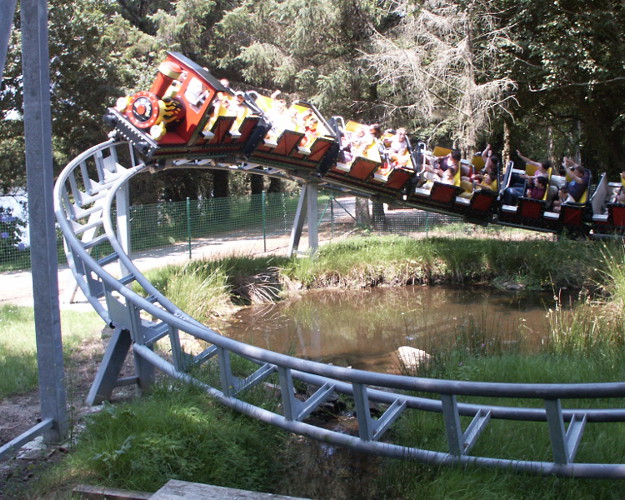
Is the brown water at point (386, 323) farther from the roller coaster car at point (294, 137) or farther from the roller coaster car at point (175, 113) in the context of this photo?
the roller coaster car at point (175, 113)

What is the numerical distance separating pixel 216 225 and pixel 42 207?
1278 cm

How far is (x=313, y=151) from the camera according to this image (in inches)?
457

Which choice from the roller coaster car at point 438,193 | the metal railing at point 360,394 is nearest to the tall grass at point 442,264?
the roller coaster car at point 438,193

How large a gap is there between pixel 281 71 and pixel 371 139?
23.3ft

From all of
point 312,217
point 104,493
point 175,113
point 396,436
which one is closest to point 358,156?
point 312,217

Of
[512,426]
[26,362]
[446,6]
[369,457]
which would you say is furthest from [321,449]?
[446,6]

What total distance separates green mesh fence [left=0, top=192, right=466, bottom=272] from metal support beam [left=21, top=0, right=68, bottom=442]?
9.14 meters

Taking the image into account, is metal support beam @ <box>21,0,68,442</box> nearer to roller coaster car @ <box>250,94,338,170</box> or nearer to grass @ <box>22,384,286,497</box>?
grass @ <box>22,384,286,497</box>

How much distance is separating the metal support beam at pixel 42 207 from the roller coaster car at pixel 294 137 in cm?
715

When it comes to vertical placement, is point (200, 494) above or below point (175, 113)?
below

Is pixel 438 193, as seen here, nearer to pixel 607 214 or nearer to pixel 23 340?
pixel 607 214

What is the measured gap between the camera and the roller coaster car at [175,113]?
31.2ft

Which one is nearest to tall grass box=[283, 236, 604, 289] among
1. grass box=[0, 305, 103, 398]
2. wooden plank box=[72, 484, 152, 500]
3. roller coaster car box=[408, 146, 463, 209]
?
roller coaster car box=[408, 146, 463, 209]

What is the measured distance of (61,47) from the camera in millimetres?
16547
